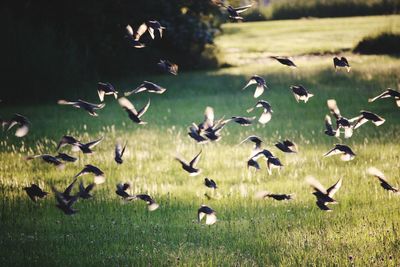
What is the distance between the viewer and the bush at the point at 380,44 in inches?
1180

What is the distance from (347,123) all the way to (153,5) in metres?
17.1

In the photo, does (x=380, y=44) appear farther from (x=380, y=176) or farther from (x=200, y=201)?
(x=380, y=176)

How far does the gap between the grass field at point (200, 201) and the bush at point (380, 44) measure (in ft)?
49.2

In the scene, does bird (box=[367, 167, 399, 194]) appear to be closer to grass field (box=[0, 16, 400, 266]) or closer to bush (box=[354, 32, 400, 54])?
grass field (box=[0, 16, 400, 266])

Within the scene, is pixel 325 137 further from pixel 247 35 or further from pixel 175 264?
pixel 247 35

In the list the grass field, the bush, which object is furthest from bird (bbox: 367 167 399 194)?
the bush

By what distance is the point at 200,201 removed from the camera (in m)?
7.25

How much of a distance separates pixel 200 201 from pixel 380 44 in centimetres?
2548

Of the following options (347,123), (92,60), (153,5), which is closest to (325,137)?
(347,123)

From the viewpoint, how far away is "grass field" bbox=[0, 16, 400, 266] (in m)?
5.55

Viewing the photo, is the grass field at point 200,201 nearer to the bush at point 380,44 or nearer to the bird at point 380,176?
the bird at point 380,176

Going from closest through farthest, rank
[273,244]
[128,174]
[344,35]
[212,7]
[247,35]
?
[273,244] → [128,174] → [212,7] → [344,35] → [247,35]

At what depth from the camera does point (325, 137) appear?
11.1 m

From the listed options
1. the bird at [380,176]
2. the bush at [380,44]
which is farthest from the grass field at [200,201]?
the bush at [380,44]
